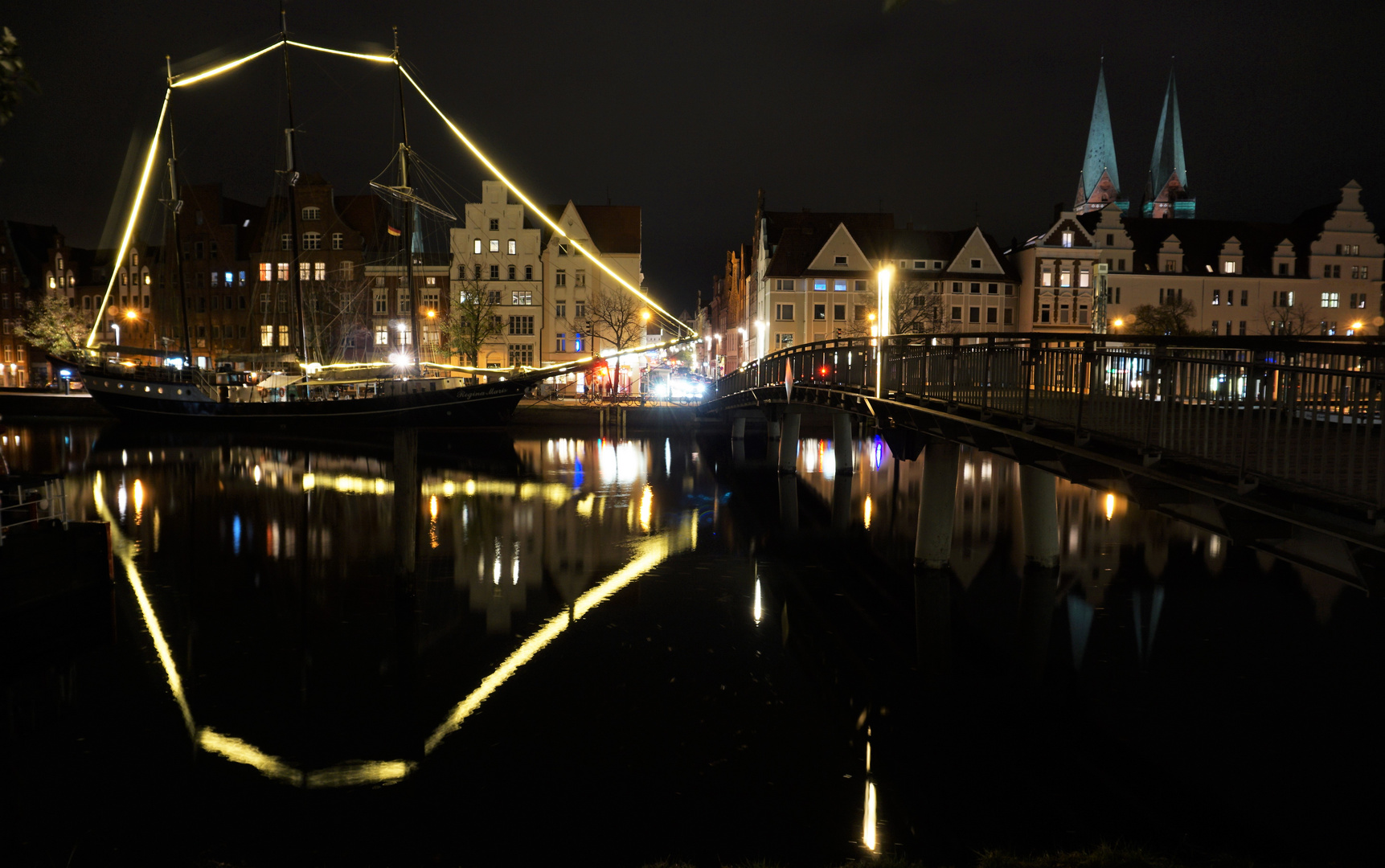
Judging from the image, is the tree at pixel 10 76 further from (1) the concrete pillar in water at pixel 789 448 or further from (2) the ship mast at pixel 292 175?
(2) the ship mast at pixel 292 175

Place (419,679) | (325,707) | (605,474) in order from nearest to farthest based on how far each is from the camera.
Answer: (325,707)
(419,679)
(605,474)

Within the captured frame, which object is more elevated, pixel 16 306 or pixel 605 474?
pixel 16 306

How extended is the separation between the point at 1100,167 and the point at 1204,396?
413 feet

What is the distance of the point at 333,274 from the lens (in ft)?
218

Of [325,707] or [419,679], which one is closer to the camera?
[325,707]

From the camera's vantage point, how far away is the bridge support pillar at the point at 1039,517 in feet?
54.2

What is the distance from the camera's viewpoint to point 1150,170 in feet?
405

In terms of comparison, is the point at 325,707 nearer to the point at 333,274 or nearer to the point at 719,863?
the point at 719,863

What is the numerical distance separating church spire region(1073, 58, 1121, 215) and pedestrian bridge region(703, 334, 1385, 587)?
11655 centimetres

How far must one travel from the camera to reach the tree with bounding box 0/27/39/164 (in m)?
5.54

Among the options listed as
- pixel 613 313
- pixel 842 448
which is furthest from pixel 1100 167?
pixel 842 448

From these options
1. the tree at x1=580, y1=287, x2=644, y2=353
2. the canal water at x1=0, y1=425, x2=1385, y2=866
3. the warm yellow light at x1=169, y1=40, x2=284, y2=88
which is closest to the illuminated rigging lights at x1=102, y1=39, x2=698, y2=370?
the warm yellow light at x1=169, y1=40, x2=284, y2=88

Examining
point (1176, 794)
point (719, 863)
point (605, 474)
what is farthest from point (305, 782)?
point (605, 474)

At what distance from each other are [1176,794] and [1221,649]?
556cm
